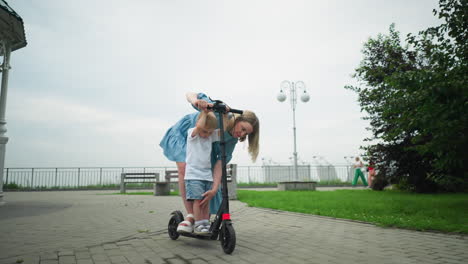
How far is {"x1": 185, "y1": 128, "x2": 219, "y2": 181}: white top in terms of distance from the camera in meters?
3.08

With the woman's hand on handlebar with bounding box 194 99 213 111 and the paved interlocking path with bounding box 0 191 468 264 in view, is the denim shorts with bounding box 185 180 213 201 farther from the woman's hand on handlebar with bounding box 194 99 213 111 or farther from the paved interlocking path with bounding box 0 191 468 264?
the woman's hand on handlebar with bounding box 194 99 213 111

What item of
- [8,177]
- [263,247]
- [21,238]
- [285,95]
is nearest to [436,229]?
[263,247]

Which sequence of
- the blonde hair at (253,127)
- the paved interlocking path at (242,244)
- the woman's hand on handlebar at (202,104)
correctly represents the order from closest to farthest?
1. the paved interlocking path at (242,244)
2. the woman's hand on handlebar at (202,104)
3. the blonde hair at (253,127)

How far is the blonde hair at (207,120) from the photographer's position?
3041 millimetres

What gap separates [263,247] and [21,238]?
272cm

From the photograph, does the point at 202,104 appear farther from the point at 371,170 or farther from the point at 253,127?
the point at 371,170

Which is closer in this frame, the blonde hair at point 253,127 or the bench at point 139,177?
the blonde hair at point 253,127

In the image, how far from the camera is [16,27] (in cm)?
757

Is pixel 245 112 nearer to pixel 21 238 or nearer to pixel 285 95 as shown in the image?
pixel 21 238

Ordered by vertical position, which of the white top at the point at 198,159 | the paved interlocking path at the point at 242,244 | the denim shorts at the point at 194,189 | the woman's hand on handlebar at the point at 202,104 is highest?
the woman's hand on handlebar at the point at 202,104

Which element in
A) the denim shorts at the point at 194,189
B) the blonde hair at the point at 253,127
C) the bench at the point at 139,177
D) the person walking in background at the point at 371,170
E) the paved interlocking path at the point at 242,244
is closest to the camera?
the paved interlocking path at the point at 242,244

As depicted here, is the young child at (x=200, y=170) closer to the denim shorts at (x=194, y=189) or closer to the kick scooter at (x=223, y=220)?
the denim shorts at (x=194, y=189)

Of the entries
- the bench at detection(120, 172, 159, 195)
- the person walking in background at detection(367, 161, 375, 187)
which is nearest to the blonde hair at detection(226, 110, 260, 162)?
the person walking in background at detection(367, 161, 375, 187)

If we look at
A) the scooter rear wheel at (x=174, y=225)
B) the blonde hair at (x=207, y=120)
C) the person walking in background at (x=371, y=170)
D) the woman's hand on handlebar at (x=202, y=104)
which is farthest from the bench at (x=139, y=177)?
the woman's hand on handlebar at (x=202, y=104)
